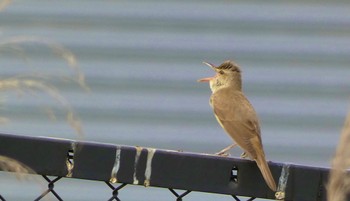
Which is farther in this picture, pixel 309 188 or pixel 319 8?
pixel 319 8

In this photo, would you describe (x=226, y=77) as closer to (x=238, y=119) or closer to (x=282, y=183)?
(x=238, y=119)

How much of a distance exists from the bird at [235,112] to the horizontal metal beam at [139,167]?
110 centimetres

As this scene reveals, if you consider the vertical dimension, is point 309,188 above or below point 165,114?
below

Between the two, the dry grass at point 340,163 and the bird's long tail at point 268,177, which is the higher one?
the bird's long tail at point 268,177

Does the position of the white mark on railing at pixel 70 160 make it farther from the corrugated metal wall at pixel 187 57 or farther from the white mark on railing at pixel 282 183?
the corrugated metal wall at pixel 187 57

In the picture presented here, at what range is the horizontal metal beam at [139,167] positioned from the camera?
107 inches

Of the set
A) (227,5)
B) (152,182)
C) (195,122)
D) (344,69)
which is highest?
(227,5)

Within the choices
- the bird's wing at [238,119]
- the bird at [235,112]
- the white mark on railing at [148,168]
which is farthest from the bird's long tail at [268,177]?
the bird's wing at [238,119]

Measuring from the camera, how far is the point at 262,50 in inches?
316

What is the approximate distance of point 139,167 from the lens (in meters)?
2.72

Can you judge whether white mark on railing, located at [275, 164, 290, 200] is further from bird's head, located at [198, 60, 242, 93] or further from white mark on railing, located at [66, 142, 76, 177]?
bird's head, located at [198, 60, 242, 93]

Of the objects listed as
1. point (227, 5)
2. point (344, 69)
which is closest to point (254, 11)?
point (227, 5)

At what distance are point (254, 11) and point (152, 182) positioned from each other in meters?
5.47

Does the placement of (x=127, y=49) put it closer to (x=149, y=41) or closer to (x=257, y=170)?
(x=149, y=41)
